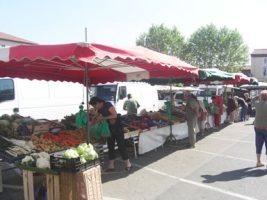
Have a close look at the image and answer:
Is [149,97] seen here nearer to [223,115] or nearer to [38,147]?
[223,115]

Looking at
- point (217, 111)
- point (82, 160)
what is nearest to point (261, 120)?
point (82, 160)

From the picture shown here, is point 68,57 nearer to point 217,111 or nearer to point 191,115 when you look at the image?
point 191,115

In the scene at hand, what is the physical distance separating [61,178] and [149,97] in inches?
522

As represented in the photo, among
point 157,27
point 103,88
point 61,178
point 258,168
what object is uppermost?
point 157,27

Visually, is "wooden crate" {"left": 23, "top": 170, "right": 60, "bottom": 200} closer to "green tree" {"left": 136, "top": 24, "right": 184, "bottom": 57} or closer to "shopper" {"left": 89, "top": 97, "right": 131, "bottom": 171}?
"shopper" {"left": 89, "top": 97, "right": 131, "bottom": 171}

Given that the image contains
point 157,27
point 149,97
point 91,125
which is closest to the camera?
point 91,125

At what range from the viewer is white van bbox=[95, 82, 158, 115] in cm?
1433

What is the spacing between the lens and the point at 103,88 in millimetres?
14617

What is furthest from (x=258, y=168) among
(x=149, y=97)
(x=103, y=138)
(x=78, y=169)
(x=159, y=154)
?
(x=149, y=97)

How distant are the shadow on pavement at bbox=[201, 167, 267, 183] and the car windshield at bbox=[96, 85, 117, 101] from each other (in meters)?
7.84

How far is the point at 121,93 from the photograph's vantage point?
14617 millimetres

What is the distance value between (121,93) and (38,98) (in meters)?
4.87

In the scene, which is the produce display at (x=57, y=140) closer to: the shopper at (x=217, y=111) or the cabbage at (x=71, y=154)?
the cabbage at (x=71, y=154)

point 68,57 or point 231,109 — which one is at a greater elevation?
point 68,57
